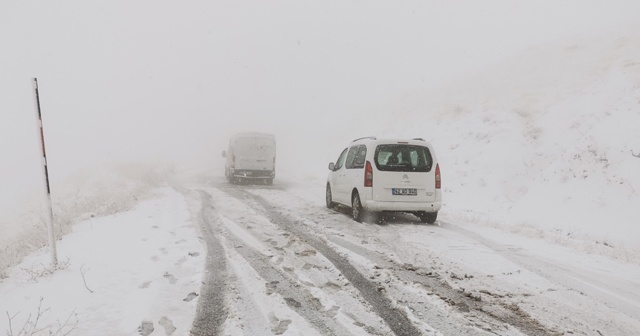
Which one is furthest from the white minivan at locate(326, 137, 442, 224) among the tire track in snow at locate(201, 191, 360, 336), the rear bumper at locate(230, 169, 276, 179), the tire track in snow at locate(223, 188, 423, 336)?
the rear bumper at locate(230, 169, 276, 179)

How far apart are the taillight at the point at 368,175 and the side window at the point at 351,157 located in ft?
2.93

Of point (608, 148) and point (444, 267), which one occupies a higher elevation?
point (608, 148)

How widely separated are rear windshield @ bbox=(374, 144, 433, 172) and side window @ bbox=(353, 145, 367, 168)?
419 mm

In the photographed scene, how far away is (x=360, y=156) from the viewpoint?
9484 millimetres

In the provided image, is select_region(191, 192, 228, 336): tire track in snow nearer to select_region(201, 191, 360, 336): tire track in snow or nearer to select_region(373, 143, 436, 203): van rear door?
select_region(201, 191, 360, 336): tire track in snow

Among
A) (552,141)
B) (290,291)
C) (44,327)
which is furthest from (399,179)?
(552,141)

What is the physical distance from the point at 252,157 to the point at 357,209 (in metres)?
11.0

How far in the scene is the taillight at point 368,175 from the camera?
8.82 m

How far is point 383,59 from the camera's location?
69688mm

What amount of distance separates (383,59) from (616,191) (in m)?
62.5

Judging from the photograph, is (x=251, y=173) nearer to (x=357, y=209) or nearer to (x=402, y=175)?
(x=357, y=209)

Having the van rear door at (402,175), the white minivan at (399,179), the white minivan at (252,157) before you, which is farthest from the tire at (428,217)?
the white minivan at (252,157)

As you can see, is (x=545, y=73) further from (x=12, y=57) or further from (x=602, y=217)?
(x=12, y=57)

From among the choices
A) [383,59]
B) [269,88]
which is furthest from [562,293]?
[269,88]
